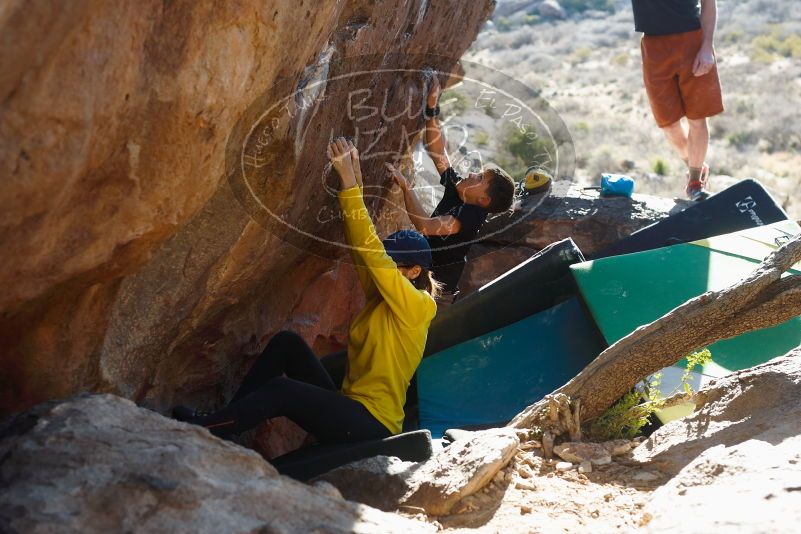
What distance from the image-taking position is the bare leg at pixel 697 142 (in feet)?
26.3

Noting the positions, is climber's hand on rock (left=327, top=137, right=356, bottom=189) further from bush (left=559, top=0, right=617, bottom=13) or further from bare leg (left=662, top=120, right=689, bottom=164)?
bush (left=559, top=0, right=617, bottom=13)

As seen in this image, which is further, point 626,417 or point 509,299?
point 509,299

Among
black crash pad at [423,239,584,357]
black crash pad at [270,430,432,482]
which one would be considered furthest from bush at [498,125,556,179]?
black crash pad at [270,430,432,482]

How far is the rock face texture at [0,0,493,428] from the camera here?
2.84m

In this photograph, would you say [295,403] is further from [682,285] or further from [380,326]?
[682,285]

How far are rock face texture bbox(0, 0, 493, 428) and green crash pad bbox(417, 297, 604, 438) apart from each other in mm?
1023

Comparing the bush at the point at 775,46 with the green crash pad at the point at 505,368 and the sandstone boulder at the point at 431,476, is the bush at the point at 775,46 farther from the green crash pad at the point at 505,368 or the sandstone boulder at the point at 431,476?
the sandstone boulder at the point at 431,476

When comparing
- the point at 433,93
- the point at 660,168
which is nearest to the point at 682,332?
the point at 433,93

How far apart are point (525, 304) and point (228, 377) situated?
1955 millimetres

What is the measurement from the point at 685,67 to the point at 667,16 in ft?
→ 1.43

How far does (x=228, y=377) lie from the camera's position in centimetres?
545

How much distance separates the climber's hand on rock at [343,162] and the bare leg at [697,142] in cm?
432

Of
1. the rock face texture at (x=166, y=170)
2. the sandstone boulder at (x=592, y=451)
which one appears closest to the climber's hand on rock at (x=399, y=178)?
the rock face texture at (x=166, y=170)

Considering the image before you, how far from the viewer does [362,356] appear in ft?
15.0
